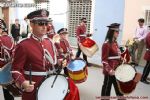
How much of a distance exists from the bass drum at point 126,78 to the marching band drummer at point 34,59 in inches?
55.2

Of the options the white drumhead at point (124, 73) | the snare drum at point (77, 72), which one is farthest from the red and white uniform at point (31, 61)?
the snare drum at point (77, 72)

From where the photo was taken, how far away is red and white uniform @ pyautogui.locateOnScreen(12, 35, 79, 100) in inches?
101

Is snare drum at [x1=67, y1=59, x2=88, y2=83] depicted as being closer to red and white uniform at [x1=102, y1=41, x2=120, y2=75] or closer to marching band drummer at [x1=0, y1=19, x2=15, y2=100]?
red and white uniform at [x1=102, y1=41, x2=120, y2=75]

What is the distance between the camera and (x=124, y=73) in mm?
3908

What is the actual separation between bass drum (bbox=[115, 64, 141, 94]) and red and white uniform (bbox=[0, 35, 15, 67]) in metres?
1.49

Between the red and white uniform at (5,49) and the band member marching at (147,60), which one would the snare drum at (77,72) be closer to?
the red and white uniform at (5,49)

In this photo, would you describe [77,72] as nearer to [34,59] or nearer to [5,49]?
[5,49]

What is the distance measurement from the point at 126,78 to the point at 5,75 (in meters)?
1.54

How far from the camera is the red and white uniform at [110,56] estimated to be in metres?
4.06

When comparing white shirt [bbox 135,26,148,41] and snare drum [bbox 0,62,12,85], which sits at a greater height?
white shirt [bbox 135,26,148,41]

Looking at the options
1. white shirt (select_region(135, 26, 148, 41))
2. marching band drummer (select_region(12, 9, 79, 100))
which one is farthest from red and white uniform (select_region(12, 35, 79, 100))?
white shirt (select_region(135, 26, 148, 41))

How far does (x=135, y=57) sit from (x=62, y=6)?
5.24m

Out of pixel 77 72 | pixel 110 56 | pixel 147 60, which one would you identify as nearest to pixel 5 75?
pixel 77 72

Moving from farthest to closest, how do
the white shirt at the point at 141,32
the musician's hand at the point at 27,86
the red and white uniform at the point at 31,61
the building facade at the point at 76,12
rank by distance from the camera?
the building facade at the point at 76,12 → the white shirt at the point at 141,32 → the red and white uniform at the point at 31,61 → the musician's hand at the point at 27,86
